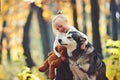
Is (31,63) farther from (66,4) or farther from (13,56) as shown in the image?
(66,4)

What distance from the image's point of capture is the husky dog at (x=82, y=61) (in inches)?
80.4

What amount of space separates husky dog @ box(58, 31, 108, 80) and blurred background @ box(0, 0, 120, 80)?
0.20 feet

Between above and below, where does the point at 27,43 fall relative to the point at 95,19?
below

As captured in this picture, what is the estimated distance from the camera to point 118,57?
82.7 inches

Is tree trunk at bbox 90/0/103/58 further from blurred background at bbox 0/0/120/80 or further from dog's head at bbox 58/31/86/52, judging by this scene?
dog's head at bbox 58/31/86/52

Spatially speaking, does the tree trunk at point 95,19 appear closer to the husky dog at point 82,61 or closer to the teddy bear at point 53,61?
the husky dog at point 82,61

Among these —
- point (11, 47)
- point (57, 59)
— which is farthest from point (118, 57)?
point (11, 47)

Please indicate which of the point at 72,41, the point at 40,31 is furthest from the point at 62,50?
the point at 40,31

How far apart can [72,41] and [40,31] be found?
0.73 feet

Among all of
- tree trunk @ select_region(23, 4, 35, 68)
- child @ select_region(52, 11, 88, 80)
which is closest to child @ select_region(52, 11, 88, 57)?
child @ select_region(52, 11, 88, 80)

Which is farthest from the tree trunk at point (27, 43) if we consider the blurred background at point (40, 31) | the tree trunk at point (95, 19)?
the tree trunk at point (95, 19)

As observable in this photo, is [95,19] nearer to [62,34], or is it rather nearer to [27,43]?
[62,34]

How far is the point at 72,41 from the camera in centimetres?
203

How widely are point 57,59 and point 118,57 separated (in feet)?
1.18
